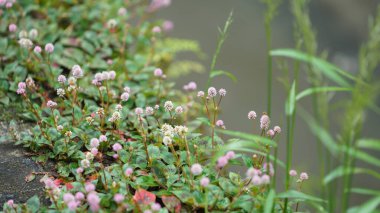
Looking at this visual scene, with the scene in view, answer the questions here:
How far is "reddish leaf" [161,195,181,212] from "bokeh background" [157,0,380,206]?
7.69 ft

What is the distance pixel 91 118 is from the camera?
2193 mm

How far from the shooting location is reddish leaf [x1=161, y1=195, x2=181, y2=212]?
186 centimetres

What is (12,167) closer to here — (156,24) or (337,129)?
(156,24)

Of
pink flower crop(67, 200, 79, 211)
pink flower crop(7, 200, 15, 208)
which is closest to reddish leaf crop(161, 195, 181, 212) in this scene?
pink flower crop(67, 200, 79, 211)

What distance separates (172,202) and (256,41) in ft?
11.7

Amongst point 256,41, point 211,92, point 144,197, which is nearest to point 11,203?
point 144,197

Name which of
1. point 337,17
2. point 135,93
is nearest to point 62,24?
point 135,93

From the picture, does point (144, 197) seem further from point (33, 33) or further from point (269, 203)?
point (33, 33)

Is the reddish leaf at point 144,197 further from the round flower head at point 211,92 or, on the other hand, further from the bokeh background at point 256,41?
the bokeh background at point 256,41

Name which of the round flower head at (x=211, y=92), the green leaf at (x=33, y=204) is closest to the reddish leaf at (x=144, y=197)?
the green leaf at (x=33, y=204)

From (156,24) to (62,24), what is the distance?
2.17 ft

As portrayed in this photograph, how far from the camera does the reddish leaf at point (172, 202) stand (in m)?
1.86

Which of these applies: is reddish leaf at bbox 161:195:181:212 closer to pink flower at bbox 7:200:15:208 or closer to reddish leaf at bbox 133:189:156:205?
reddish leaf at bbox 133:189:156:205

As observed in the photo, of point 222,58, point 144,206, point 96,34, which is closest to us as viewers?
point 144,206
